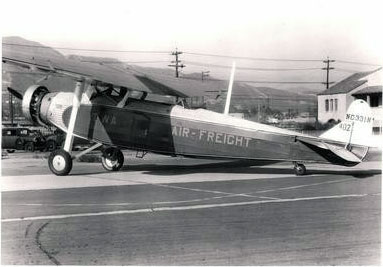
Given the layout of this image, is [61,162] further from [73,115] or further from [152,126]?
[152,126]

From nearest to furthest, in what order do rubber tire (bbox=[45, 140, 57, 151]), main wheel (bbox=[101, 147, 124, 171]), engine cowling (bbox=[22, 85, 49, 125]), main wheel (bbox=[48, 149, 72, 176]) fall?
main wheel (bbox=[48, 149, 72, 176])
engine cowling (bbox=[22, 85, 49, 125])
main wheel (bbox=[101, 147, 124, 171])
rubber tire (bbox=[45, 140, 57, 151])

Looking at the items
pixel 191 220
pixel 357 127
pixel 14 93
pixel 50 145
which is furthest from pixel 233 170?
pixel 50 145

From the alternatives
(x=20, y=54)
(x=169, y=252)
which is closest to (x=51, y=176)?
(x=20, y=54)

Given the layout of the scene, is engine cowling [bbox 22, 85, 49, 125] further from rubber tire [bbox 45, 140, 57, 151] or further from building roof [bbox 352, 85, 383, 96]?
building roof [bbox 352, 85, 383, 96]

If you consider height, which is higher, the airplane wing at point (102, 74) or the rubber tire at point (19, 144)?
the airplane wing at point (102, 74)

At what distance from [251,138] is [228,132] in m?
0.63

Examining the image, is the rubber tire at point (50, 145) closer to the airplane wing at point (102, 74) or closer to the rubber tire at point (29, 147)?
the rubber tire at point (29, 147)

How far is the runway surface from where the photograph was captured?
5.57 meters

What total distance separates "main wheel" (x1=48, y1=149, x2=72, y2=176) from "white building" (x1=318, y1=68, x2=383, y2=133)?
3513 cm

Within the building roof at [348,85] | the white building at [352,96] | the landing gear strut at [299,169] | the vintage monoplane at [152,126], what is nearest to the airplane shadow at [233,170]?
the landing gear strut at [299,169]

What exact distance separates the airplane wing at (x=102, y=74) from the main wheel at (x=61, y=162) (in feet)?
6.94

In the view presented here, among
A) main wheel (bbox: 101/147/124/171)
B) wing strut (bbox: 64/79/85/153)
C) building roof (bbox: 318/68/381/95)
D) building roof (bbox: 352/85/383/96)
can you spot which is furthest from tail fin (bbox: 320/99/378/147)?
building roof (bbox: 318/68/381/95)

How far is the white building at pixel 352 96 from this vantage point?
45.7 meters

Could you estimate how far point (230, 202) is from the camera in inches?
354
